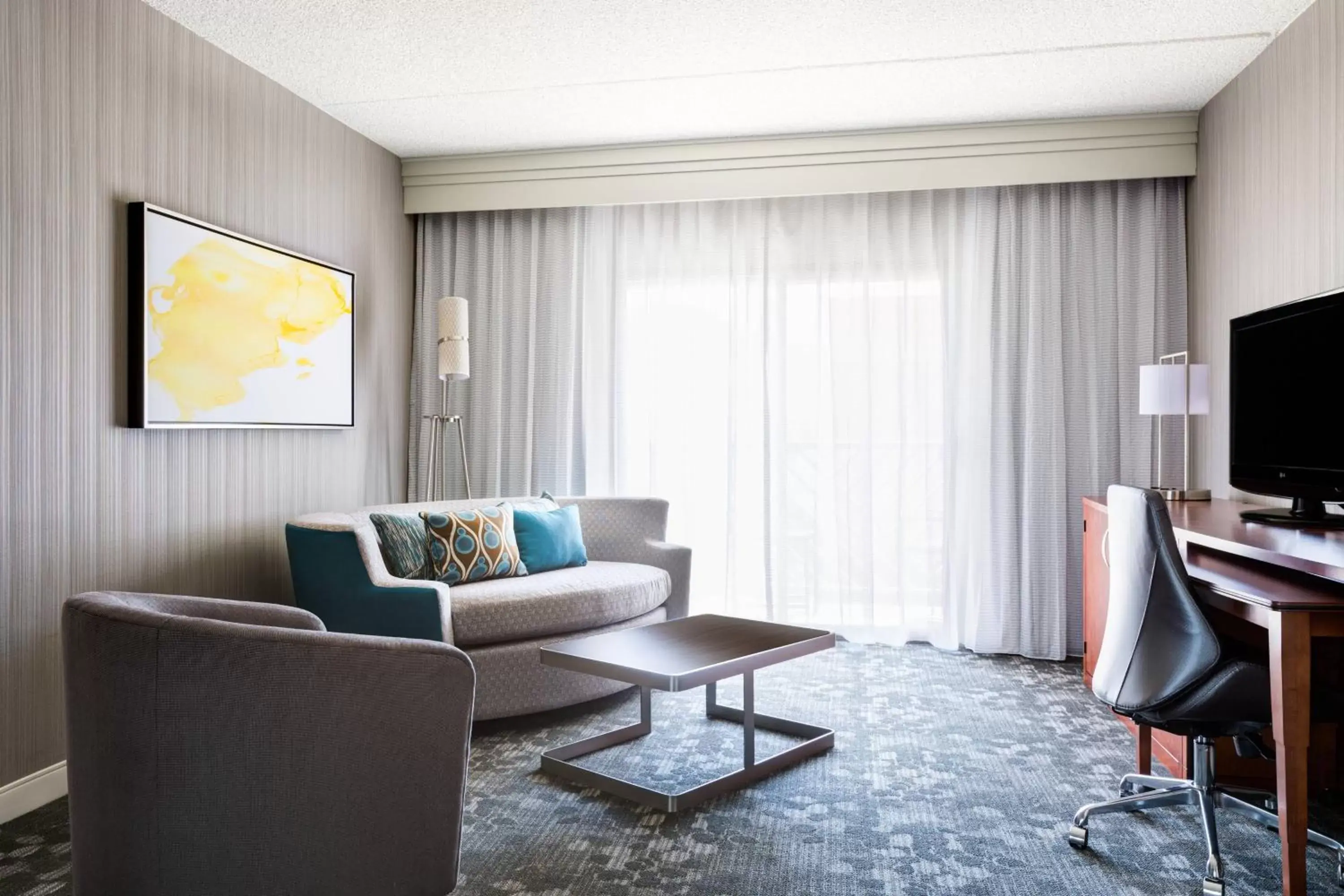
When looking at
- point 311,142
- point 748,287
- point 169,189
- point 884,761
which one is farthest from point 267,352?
point 884,761

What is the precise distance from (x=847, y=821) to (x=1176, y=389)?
234cm

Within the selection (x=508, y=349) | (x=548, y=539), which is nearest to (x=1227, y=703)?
(x=548, y=539)

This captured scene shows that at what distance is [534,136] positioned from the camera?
4594 millimetres

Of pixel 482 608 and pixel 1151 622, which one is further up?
pixel 1151 622

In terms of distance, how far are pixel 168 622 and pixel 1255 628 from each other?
298 cm

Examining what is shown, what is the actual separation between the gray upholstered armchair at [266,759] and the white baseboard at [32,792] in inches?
52.7

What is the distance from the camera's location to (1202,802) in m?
2.33

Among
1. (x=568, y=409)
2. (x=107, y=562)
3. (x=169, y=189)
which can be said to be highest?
(x=169, y=189)

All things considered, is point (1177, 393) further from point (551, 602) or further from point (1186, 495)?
point (551, 602)

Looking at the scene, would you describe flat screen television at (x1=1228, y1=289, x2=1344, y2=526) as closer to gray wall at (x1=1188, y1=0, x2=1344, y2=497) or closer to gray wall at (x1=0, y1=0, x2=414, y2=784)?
gray wall at (x1=1188, y1=0, x2=1344, y2=497)

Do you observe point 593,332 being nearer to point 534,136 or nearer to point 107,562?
point 534,136

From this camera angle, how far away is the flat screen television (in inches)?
103

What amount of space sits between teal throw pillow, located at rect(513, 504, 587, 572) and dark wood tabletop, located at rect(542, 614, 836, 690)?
2.68 feet

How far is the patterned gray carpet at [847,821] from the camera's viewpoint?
2211 mm
